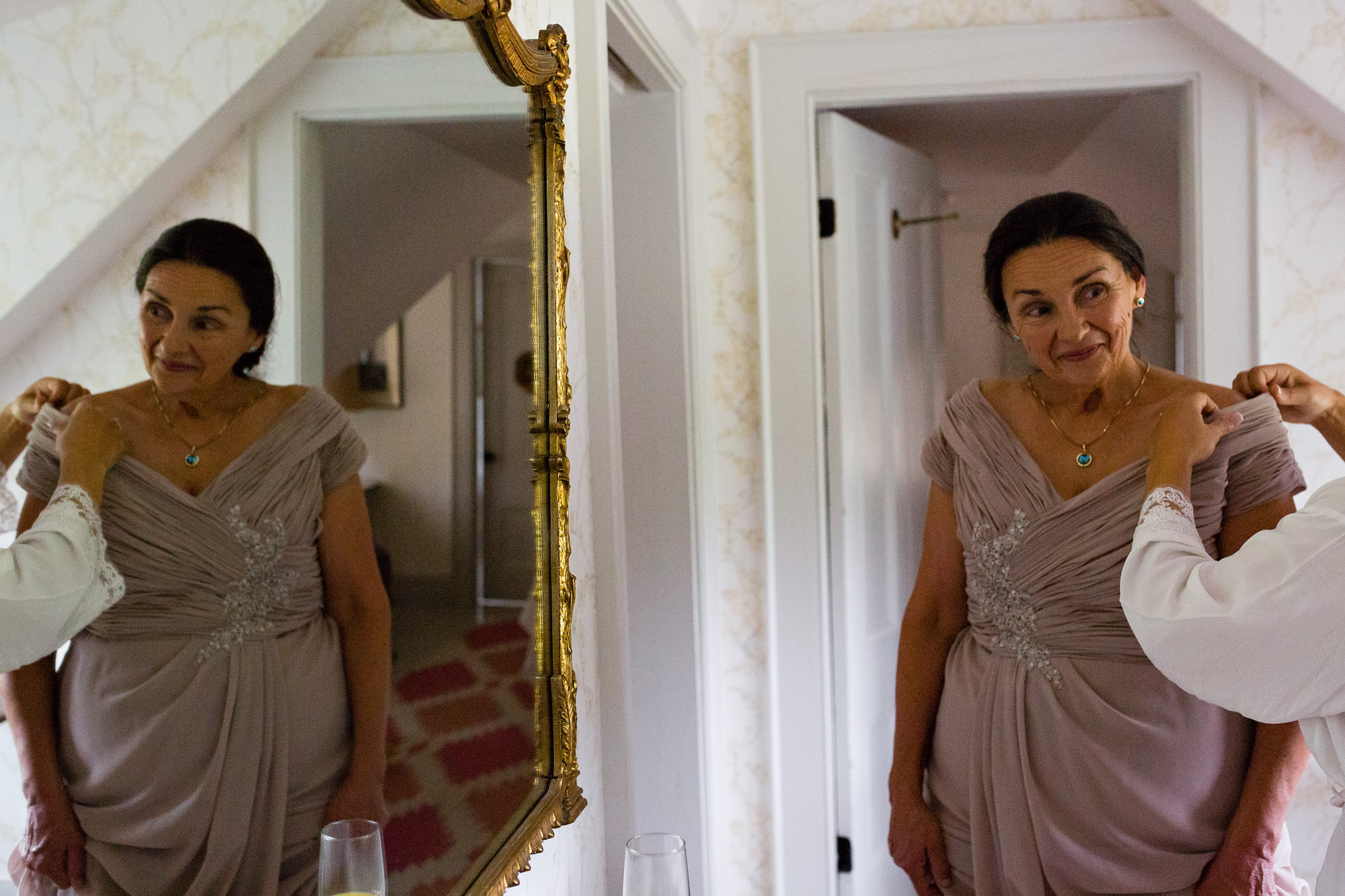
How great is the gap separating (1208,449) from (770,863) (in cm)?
161

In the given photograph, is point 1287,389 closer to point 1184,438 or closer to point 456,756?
point 1184,438

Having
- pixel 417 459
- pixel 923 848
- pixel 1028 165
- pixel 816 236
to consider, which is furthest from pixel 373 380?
pixel 1028 165

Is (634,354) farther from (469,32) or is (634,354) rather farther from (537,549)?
(469,32)

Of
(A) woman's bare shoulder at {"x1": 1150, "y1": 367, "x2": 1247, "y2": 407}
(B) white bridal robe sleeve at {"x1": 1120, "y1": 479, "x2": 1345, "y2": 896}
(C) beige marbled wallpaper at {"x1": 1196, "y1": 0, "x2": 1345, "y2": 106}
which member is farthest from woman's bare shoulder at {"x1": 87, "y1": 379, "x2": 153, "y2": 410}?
(C) beige marbled wallpaper at {"x1": 1196, "y1": 0, "x2": 1345, "y2": 106}

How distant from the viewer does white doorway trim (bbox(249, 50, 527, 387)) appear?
73cm

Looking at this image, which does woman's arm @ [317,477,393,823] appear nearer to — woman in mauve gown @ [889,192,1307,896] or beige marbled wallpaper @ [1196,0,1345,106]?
woman in mauve gown @ [889,192,1307,896]

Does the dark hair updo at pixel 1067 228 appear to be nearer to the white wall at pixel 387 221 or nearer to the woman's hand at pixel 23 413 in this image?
the white wall at pixel 387 221

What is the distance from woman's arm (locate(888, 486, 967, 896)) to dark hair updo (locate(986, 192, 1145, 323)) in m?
0.46

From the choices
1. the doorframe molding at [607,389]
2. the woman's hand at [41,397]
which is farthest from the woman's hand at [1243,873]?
the woman's hand at [41,397]

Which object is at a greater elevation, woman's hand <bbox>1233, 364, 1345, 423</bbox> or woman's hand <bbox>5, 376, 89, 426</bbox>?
woman's hand <bbox>1233, 364, 1345, 423</bbox>

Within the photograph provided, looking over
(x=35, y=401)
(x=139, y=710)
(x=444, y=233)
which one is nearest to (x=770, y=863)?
(x=444, y=233)

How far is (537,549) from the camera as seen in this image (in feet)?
4.26

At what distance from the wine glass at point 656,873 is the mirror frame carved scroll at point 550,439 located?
26 centimetres

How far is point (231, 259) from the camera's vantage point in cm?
68
